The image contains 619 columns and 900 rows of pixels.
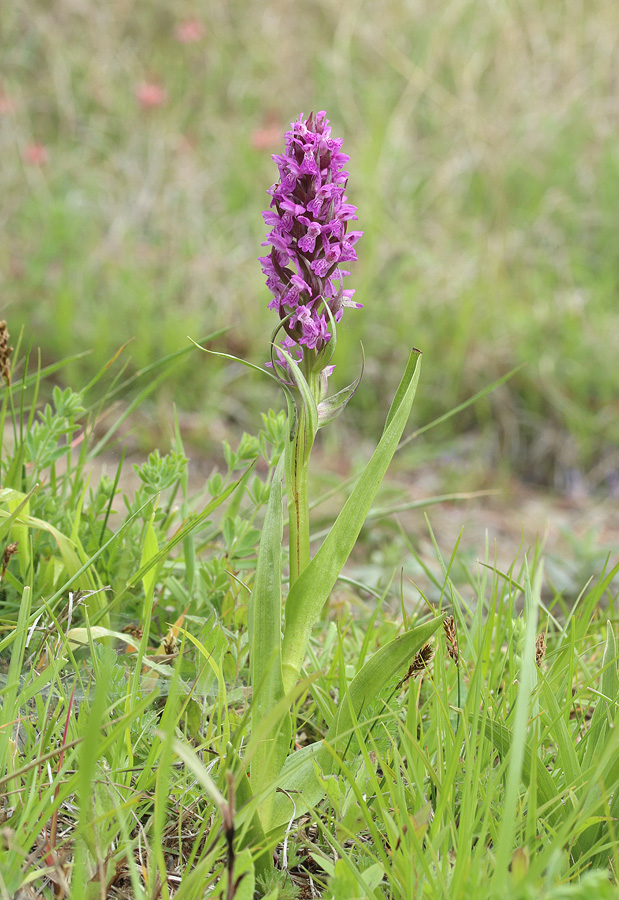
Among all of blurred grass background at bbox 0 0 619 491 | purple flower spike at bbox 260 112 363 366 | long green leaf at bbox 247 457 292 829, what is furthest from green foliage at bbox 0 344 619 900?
blurred grass background at bbox 0 0 619 491

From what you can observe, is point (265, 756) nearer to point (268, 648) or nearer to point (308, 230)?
point (268, 648)

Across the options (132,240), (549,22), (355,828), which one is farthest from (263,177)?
(355,828)

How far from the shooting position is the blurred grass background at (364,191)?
396cm

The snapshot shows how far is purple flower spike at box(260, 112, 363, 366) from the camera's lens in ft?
3.30

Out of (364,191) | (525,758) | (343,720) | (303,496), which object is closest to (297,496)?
(303,496)

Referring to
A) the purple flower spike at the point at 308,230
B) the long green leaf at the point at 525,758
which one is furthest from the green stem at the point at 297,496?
the long green leaf at the point at 525,758

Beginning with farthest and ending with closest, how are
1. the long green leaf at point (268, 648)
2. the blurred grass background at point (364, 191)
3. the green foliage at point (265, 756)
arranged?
the blurred grass background at point (364, 191), the long green leaf at point (268, 648), the green foliage at point (265, 756)

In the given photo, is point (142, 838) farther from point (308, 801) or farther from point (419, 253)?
point (419, 253)

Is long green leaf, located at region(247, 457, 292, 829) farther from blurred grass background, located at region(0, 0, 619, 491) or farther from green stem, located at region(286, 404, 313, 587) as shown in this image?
blurred grass background, located at region(0, 0, 619, 491)

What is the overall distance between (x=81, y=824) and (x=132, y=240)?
4.55 metres

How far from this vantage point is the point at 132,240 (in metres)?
4.80

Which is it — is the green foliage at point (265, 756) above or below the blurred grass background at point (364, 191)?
below

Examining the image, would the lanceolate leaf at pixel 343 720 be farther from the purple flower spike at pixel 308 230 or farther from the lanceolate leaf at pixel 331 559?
the purple flower spike at pixel 308 230

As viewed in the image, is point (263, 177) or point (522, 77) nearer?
point (263, 177)
